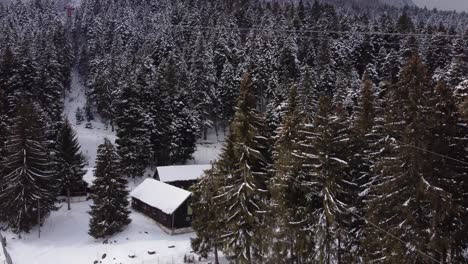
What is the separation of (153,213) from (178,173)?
8211mm

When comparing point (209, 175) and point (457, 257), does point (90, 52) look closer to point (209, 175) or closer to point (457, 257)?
point (209, 175)

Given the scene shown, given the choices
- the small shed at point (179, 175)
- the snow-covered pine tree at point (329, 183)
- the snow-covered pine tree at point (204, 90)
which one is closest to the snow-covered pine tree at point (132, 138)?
the small shed at point (179, 175)

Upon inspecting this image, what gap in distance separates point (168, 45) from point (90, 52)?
85.5 ft

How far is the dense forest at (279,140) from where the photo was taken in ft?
69.5

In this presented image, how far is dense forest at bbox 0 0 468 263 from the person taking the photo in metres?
21.2

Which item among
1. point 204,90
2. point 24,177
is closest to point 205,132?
point 204,90

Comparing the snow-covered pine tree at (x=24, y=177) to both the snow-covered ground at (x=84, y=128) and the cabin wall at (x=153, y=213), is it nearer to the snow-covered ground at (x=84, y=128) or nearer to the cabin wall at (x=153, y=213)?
the cabin wall at (x=153, y=213)

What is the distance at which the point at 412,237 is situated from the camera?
20938 mm

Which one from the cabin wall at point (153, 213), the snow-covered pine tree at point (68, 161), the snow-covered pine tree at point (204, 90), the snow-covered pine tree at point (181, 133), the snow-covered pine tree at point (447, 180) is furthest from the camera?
the snow-covered pine tree at point (204, 90)

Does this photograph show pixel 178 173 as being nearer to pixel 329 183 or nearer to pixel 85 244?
pixel 85 244

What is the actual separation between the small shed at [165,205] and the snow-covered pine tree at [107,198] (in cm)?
389

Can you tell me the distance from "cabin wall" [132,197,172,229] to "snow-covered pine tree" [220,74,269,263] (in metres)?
17.6

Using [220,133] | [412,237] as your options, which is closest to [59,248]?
[412,237]

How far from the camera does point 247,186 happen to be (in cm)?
2961
